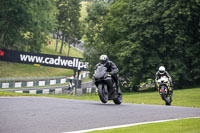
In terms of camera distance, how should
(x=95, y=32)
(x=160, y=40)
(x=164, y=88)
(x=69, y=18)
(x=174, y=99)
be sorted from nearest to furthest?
(x=164, y=88) → (x=174, y=99) → (x=160, y=40) → (x=95, y=32) → (x=69, y=18)

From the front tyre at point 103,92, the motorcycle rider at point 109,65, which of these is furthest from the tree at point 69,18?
the front tyre at point 103,92

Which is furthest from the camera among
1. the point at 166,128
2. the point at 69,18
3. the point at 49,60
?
the point at 69,18

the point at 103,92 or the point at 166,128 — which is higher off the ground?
the point at 103,92

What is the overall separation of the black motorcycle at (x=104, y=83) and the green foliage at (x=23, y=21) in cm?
3981

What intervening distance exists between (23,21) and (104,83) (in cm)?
4221

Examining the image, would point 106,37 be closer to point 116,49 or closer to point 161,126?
point 116,49

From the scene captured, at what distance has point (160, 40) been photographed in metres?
38.6

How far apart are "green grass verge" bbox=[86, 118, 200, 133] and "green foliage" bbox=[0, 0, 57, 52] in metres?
45.5

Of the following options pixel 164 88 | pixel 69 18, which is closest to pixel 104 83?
pixel 164 88

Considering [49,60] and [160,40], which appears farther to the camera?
[49,60]

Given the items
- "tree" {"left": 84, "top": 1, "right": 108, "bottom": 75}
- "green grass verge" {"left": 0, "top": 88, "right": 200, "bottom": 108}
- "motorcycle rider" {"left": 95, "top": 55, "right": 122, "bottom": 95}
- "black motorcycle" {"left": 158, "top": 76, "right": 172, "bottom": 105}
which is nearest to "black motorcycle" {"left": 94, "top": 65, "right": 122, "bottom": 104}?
"motorcycle rider" {"left": 95, "top": 55, "right": 122, "bottom": 95}

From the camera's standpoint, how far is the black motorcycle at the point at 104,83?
1358 centimetres

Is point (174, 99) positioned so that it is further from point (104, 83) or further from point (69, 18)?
point (69, 18)

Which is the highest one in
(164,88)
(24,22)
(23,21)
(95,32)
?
(23,21)
